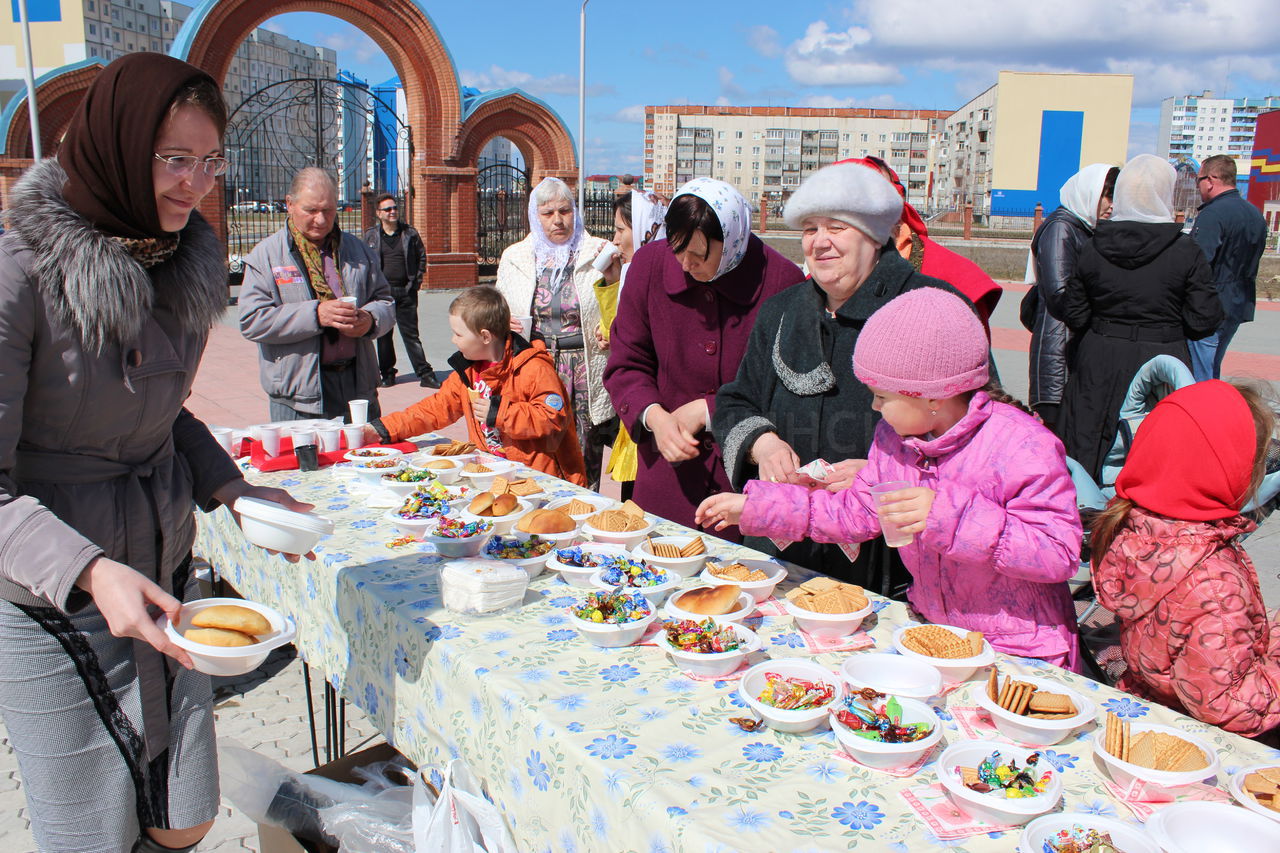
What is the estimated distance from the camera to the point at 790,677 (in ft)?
5.20

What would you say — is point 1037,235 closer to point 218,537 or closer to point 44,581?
point 218,537

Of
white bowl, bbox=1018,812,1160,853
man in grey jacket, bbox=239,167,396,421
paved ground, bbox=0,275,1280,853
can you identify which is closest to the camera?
white bowl, bbox=1018,812,1160,853

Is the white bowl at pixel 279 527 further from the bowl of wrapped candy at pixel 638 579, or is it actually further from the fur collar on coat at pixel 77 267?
the bowl of wrapped candy at pixel 638 579

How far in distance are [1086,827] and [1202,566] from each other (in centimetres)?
87

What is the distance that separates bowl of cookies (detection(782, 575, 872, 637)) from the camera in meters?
1.76

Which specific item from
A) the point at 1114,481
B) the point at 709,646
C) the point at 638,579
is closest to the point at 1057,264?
the point at 1114,481

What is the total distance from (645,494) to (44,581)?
1.93 metres

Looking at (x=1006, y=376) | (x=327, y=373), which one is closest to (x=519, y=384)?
(x=327, y=373)

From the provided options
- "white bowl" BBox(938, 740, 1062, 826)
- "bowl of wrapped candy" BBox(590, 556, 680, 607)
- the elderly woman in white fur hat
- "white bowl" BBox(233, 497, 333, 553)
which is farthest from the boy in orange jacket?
"white bowl" BBox(938, 740, 1062, 826)

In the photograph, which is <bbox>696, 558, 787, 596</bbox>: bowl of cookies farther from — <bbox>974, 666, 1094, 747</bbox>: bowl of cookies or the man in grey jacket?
the man in grey jacket

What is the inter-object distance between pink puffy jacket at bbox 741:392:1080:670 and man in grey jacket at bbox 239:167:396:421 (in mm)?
2644

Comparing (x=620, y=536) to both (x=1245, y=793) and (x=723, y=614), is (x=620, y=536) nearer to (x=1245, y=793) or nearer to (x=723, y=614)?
(x=723, y=614)

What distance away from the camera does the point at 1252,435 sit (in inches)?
69.1

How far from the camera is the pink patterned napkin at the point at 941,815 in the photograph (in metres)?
1.20
